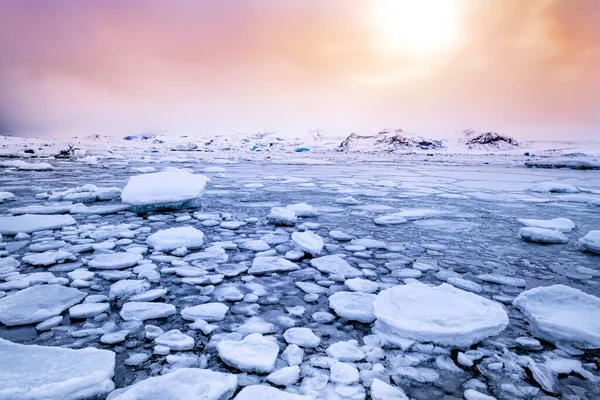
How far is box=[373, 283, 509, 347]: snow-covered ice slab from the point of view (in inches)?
35.4

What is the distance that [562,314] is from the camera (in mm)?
1008

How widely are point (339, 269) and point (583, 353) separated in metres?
0.81

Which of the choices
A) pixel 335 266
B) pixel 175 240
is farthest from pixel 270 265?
pixel 175 240

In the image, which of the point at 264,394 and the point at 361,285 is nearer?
the point at 264,394

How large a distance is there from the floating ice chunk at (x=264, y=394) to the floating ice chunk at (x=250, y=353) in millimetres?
78

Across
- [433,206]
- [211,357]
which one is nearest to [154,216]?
[211,357]

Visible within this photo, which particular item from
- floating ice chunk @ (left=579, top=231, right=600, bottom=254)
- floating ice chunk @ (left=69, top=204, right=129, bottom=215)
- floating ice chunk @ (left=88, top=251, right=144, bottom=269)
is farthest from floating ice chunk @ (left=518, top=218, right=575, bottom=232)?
floating ice chunk @ (left=69, top=204, right=129, bottom=215)

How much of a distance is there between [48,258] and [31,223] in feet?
2.55

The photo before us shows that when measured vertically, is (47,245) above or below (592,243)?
below

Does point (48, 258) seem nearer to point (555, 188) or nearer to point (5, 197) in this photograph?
point (5, 197)

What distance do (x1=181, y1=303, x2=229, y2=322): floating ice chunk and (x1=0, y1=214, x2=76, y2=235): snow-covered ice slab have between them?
58.8 inches

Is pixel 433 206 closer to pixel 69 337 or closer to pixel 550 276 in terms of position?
pixel 550 276

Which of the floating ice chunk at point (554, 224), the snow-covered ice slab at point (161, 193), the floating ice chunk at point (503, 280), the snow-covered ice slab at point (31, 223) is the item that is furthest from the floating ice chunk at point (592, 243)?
the snow-covered ice slab at point (31, 223)

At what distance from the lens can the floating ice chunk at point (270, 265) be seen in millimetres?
1416
